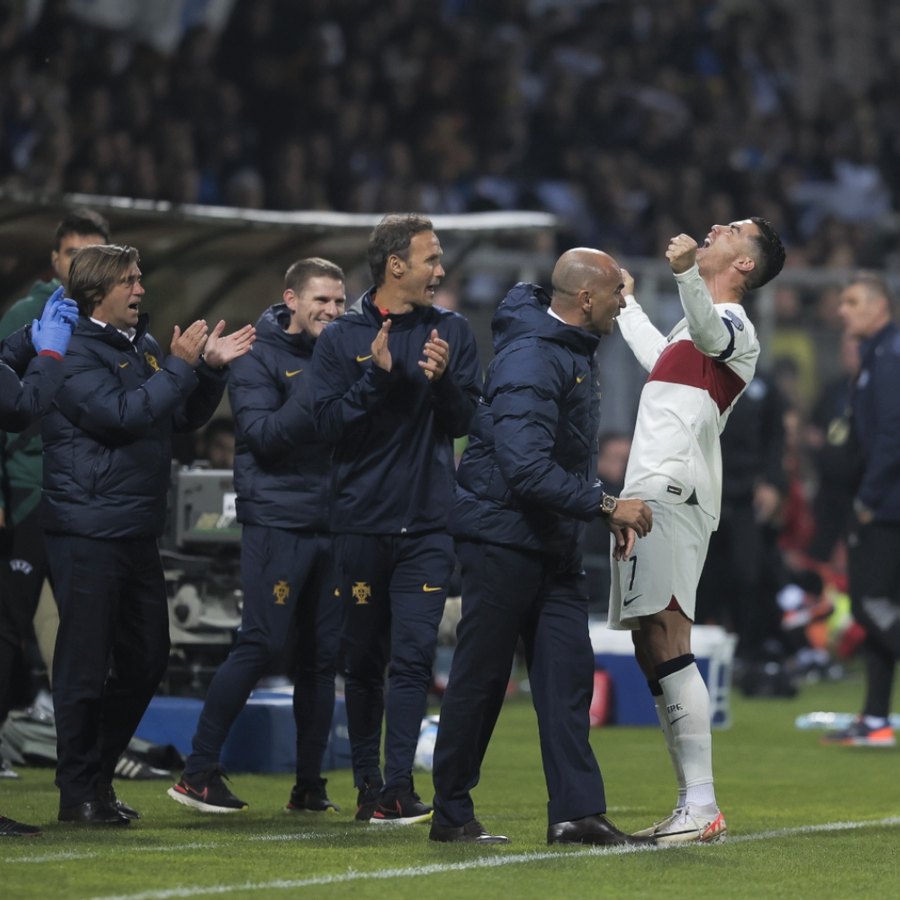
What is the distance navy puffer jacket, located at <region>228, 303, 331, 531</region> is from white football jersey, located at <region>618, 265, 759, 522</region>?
1309mm

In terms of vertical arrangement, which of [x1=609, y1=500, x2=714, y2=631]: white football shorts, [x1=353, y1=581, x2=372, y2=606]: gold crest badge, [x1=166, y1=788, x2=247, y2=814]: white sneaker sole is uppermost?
[x1=609, y1=500, x2=714, y2=631]: white football shorts

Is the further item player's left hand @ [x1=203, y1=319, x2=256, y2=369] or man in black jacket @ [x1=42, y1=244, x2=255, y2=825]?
player's left hand @ [x1=203, y1=319, x2=256, y2=369]

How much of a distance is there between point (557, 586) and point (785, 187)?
1666 cm

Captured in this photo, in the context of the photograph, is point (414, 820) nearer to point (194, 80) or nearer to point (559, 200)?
point (194, 80)

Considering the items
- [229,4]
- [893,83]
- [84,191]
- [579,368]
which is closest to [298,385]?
[579,368]

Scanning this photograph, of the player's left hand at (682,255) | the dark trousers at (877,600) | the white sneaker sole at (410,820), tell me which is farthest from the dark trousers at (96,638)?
the dark trousers at (877,600)

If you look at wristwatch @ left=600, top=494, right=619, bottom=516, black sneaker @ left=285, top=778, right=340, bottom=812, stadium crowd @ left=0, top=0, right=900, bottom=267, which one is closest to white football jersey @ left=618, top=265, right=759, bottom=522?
wristwatch @ left=600, top=494, right=619, bottom=516

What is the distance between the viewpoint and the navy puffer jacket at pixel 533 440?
616cm

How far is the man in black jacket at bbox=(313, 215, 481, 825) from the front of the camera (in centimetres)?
699

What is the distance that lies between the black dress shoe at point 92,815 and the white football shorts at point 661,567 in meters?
1.88

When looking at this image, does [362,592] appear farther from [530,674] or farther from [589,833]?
[589,833]

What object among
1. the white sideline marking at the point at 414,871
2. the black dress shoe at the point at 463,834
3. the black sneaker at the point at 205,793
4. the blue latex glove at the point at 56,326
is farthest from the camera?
the black sneaker at the point at 205,793

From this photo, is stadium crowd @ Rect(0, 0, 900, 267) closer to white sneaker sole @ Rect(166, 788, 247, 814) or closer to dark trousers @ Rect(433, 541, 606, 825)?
Result: white sneaker sole @ Rect(166, 788, 247, 814)

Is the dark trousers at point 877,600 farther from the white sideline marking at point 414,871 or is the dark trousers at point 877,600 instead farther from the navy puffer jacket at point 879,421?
the white sideline marking at point 414,871
